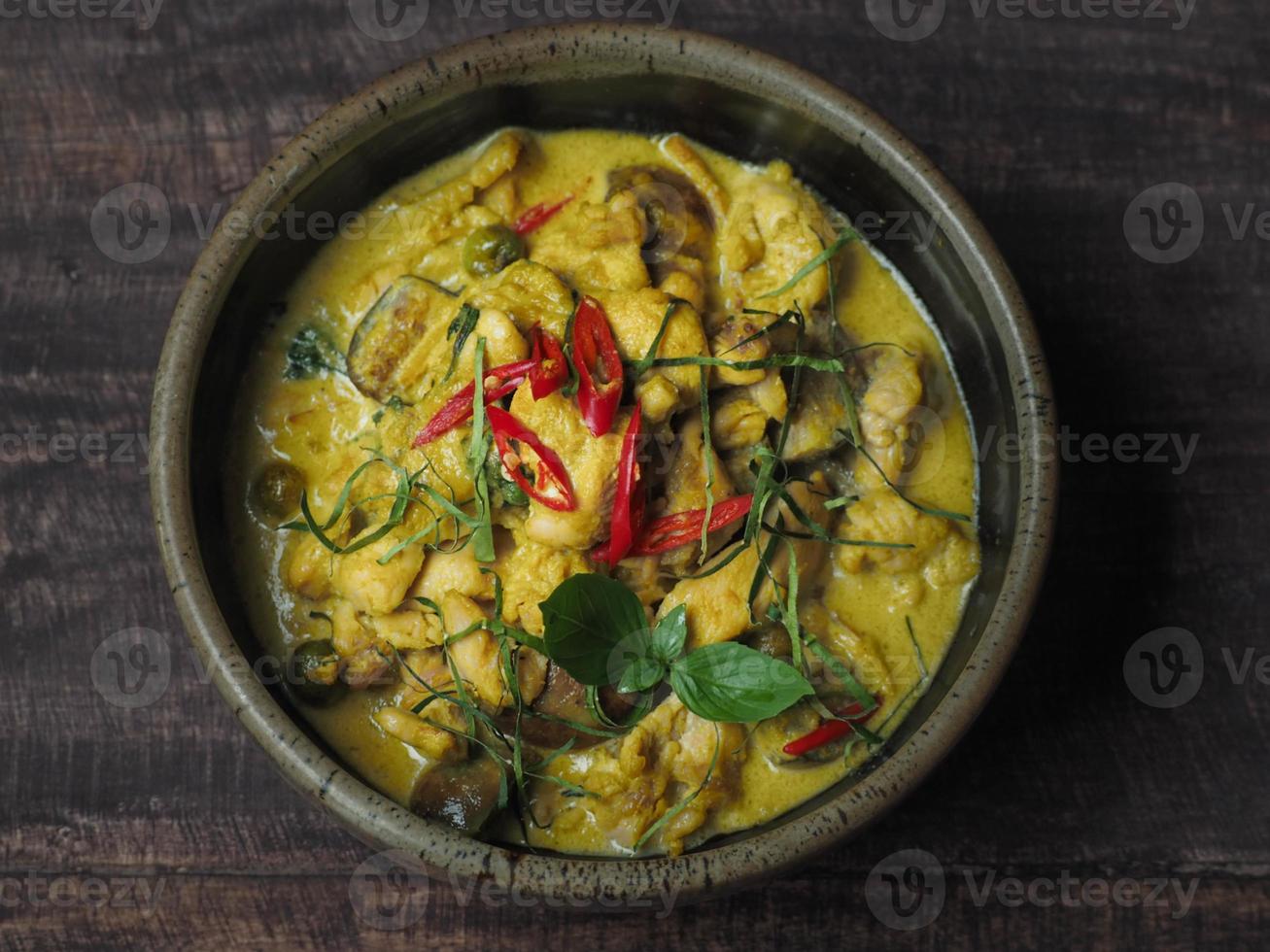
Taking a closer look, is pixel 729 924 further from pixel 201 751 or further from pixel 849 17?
pixel 849 17

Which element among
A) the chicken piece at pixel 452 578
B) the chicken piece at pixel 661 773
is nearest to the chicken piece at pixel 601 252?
the chicken piece at pixel 452 578

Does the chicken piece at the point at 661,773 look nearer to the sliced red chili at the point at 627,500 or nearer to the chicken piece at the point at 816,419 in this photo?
the sliced red chili at the point at 627,500

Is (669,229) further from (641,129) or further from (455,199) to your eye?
(455,199)

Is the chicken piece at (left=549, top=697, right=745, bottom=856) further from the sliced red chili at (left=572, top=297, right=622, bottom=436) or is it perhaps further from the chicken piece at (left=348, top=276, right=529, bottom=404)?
the chicken piece at (left=348, top=276, right=529, bottom=404)

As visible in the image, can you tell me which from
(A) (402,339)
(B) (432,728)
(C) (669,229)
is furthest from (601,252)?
(B) (432,728)

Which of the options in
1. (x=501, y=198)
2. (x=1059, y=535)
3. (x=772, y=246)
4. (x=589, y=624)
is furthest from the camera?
(x=1059, y=535)

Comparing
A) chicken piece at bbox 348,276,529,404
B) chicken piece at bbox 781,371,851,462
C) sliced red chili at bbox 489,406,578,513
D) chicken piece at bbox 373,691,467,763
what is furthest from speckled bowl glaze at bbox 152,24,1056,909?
sliced red chili at bbox 489,406,578,513

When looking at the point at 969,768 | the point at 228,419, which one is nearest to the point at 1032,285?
the point at 969,768
